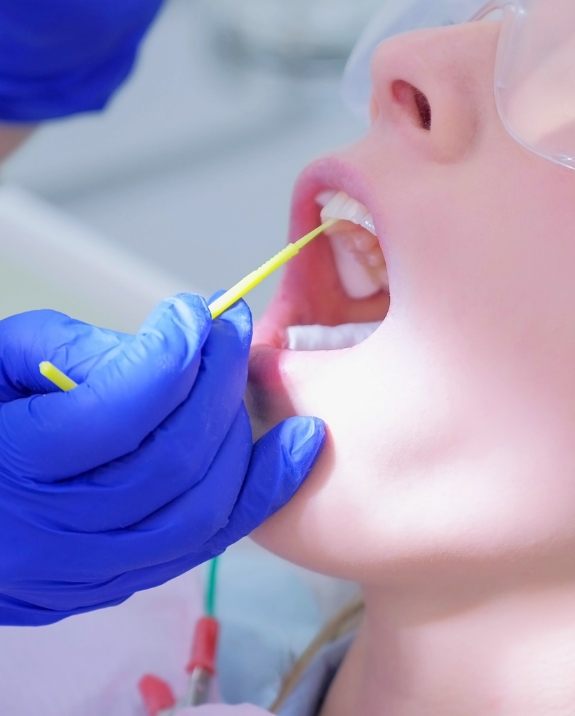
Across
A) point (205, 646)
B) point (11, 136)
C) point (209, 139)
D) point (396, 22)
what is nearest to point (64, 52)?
point (11, 136)

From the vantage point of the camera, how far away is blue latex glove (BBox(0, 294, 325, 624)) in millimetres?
699

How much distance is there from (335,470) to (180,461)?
0.16 meters

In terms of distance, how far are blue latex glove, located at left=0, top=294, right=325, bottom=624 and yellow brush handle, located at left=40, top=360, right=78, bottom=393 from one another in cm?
1

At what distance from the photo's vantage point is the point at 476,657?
0.86 m

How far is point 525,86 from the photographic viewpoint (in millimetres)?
741

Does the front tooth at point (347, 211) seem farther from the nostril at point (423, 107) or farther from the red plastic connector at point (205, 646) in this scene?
the red plastic connector at point (205, 646)

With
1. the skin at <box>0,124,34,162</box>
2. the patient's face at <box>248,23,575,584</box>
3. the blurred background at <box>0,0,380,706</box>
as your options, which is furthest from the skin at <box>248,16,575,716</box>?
the blurred background at <box>0,0,380,706</box>

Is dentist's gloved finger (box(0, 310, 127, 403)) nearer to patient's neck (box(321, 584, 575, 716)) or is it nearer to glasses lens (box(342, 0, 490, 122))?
patient's neck (box(321, 584, 575, 716))

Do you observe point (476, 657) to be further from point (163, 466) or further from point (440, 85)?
point (440, 85)

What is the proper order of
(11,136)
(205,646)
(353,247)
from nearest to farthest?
(353,247), (205,646), (11,136)

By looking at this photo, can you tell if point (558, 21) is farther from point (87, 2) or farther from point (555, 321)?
point (87, 2)

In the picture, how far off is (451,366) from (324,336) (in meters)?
0.24

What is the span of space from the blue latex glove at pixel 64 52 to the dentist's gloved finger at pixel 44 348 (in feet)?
1.62

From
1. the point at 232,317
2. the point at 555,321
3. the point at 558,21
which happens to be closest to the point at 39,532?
the point at 232,317
